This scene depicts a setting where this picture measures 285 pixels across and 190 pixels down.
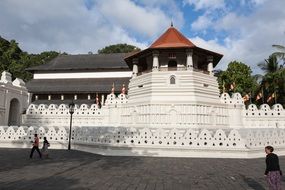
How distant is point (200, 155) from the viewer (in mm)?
14922

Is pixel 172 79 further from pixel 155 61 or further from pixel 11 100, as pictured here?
pixel 11 100

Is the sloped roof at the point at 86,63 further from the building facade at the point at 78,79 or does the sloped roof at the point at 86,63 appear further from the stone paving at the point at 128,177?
the stone paving at the point at 128,177

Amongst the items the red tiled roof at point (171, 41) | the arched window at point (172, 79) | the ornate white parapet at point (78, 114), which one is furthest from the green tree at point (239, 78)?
the ornate white parapet at point (78, 114)

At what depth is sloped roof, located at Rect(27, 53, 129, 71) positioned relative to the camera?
4600 centimetres

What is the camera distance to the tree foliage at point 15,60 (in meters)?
49.8

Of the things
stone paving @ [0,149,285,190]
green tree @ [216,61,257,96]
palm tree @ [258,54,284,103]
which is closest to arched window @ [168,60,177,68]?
palm tree @ [258,54,284,103]

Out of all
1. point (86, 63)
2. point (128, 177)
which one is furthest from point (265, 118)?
point (86, 63)

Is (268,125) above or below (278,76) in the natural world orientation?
below

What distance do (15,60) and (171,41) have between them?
36.1 meters

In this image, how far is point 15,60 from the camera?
174 feet

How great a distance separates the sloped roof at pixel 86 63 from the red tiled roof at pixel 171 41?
16.1m

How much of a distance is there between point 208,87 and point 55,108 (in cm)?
1481

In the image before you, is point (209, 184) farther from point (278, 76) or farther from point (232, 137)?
point (278, 76)

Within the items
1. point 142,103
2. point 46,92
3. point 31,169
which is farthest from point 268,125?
point 46,92
